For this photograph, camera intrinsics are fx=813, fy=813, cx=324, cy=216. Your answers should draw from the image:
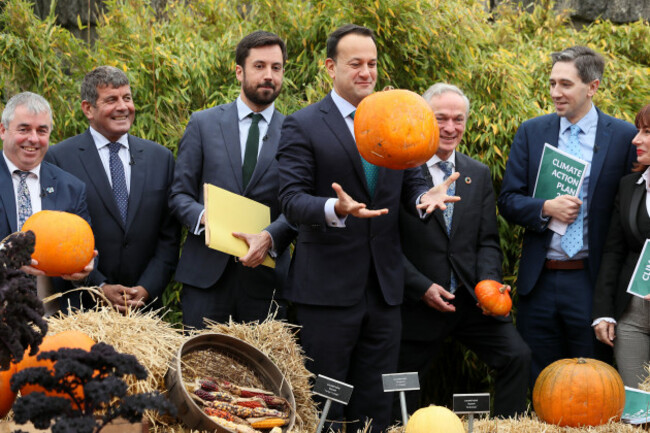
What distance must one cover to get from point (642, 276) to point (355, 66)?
5.76 ft

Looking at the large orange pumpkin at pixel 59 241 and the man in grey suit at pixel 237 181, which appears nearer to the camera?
the large orange pumpkin at pixel 59 241

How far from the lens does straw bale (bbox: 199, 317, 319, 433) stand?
3449mm

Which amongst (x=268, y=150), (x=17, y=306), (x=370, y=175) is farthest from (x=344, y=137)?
(x=17, y=306)

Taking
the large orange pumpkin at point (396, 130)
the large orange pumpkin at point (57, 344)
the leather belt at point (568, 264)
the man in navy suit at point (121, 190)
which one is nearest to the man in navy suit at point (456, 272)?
the leather belt at point (568, 264)

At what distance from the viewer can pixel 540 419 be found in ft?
12.5

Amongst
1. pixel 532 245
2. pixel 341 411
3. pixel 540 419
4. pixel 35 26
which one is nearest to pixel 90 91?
pixel 35 26

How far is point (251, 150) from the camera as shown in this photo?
4.16 m

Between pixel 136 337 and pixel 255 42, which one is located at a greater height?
pixel 255 42

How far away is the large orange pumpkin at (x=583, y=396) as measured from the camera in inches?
144

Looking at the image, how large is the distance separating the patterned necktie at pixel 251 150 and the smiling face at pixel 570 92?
1.66 m

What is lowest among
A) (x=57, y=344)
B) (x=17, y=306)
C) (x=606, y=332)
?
(x=606, y=332)

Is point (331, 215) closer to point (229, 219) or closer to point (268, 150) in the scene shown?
point (229, 219)

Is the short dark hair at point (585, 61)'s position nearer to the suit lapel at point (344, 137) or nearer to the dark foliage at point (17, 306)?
the suit lapel at point (344, 137)

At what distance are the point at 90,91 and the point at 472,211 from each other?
2.13m
